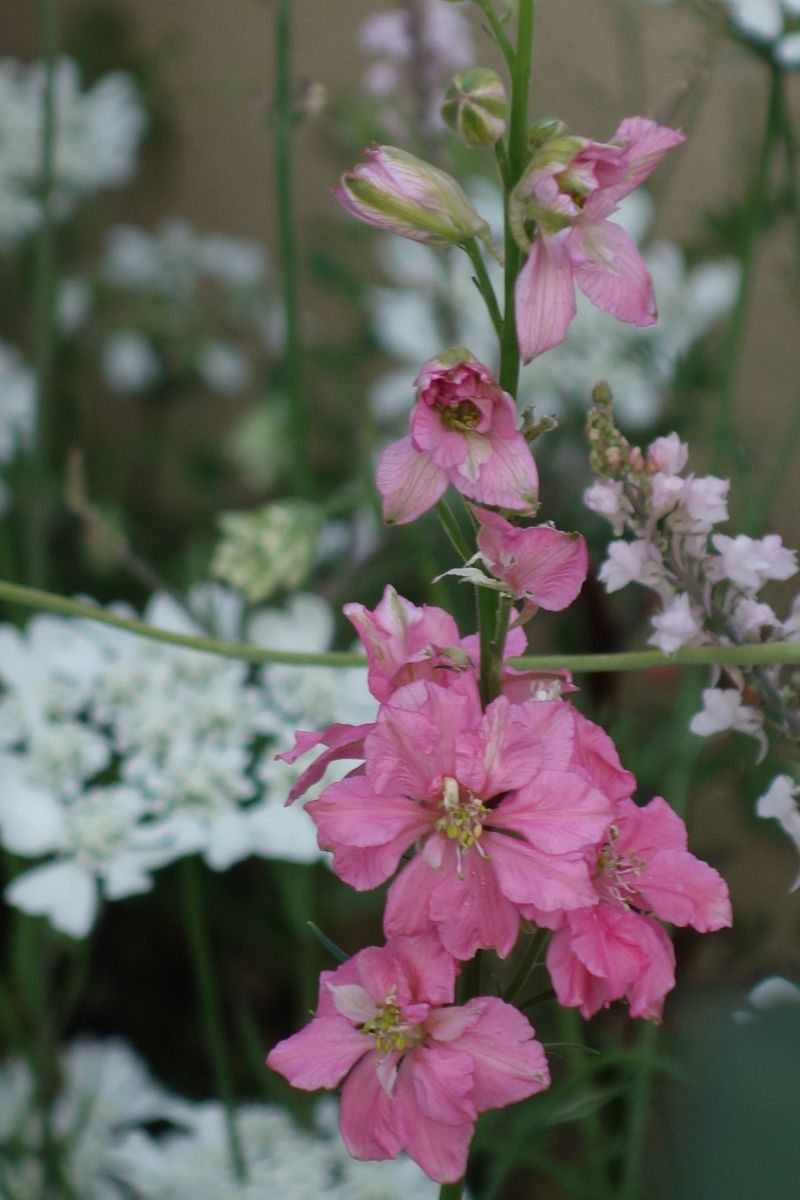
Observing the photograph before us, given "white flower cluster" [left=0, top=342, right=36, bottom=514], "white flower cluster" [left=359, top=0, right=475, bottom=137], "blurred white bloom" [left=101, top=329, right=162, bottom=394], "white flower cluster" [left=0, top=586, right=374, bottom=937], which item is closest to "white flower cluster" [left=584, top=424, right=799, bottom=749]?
"white flower cluster" [left=0, top=586, right=374, bottom=937]

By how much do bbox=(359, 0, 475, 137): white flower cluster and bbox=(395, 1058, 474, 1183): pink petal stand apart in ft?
1.51

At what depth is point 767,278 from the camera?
0.92m

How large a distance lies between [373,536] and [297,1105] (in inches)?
10.7

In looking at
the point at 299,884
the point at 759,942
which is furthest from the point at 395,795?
the point at 759,942

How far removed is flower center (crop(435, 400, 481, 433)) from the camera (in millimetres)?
260

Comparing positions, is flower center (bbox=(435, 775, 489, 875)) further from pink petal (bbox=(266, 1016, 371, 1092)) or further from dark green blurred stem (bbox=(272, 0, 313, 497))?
dark green blurred stem (bbox=(272, 0, 313, 497))

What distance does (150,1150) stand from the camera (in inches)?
24.0

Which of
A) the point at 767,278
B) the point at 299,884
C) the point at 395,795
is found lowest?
the point at 299,884

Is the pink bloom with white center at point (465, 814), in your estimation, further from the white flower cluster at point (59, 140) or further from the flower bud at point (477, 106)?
the white flower cluster at point (59, 140)

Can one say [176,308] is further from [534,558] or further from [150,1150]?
[534,558]

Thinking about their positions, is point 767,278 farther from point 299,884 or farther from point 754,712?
point 754,712

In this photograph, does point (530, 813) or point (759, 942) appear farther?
point (759, 942)

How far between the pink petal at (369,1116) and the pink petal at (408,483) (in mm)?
100

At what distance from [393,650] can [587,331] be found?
1.78ft
